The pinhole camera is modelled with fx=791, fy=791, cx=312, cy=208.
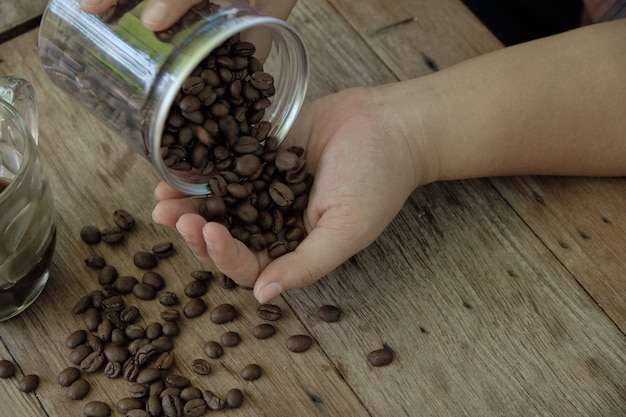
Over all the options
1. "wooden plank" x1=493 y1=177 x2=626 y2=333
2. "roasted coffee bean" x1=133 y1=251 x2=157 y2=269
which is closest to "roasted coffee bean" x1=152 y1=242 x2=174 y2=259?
"roasted coffee bean" x1=133 y1=251 x2=157 y2=269

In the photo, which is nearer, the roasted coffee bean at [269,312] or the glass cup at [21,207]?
the glass cup at [21,207]

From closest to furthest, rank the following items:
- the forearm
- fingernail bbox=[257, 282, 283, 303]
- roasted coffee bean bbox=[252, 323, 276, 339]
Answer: fingernail bbox=[257, 282, 283, 303]
roasted coffee bean bbox=[252, 323, 276, 339]
the forearm

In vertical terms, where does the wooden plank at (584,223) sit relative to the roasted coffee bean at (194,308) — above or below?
above

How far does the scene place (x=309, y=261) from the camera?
1.17 metres

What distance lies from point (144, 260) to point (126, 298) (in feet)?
0.22

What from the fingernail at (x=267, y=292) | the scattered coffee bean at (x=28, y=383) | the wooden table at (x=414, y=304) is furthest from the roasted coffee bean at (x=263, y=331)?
the scattered coffee bean at (x=28, y=383)

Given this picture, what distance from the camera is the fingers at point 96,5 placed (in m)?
1.05

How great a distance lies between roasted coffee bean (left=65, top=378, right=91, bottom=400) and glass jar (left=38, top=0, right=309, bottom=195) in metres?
0.33

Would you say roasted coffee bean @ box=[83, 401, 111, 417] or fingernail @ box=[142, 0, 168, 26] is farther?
roasted coffee bean @ box=[83, 401, 111, 417]

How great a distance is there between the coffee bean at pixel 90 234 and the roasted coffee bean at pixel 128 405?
29cm

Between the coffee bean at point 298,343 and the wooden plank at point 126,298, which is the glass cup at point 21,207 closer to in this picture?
the wooden plank at point 126,298

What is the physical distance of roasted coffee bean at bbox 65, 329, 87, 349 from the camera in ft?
3.99

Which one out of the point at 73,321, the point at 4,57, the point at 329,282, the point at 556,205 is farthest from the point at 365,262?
the point at 4,57

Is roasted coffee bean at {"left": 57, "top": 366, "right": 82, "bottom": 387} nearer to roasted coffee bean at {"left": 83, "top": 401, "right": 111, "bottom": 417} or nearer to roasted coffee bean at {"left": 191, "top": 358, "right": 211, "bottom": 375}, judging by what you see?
roasted coffee bean at {"left": 83, "top": 401, "right": 111, "bottom": 417}
